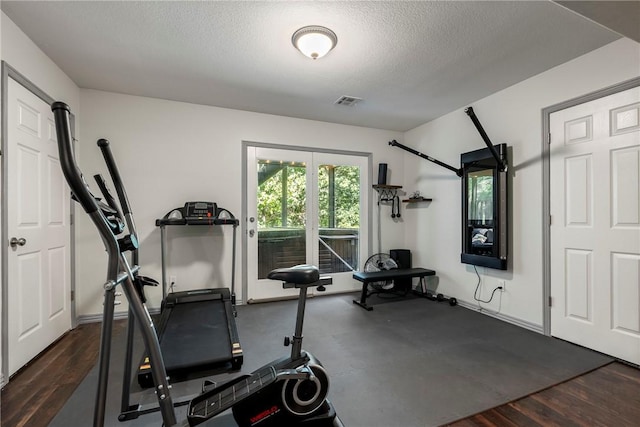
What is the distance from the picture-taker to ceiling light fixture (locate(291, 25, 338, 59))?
2.11 m

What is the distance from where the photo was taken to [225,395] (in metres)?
1.43

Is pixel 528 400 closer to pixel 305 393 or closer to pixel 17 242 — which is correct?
pixel 305 393

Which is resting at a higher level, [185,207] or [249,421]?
[185,207]

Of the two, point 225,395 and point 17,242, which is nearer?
point 225,395

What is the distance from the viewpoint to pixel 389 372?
2.10 m

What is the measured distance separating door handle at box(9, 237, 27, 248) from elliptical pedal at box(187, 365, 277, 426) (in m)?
1.87

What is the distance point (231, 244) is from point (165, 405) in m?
2.47

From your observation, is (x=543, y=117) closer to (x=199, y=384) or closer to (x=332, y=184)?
(x=332, y=184)

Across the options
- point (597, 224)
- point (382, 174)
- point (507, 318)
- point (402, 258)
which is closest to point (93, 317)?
point (402, 258)

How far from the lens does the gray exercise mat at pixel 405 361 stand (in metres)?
1.69

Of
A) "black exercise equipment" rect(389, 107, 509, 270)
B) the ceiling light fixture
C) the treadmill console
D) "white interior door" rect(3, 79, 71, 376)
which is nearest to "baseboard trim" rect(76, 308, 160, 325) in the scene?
"white interior door" rect(3, 79, 71, 376)

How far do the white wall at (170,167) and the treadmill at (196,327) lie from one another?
223 millimetres

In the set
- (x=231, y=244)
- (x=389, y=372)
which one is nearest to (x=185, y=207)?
(x=231, y=244)

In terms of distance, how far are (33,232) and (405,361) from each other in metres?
3.20
